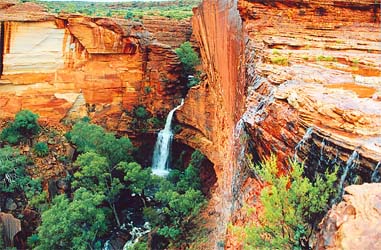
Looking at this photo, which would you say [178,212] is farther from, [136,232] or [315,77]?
[315,77]

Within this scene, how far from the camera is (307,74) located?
803 cm

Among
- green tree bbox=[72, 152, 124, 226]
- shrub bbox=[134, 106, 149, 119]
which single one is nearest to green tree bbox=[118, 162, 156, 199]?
green tree bbox=[72, 152, 124, 226]

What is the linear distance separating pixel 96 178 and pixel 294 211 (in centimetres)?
1470

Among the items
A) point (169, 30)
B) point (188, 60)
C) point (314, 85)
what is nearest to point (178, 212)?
point (314, 85)

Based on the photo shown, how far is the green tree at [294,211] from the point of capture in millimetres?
5316

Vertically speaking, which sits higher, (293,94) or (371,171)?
(293,94)

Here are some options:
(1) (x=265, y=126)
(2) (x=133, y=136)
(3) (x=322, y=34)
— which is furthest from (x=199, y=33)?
(1) (x=265, y=126)

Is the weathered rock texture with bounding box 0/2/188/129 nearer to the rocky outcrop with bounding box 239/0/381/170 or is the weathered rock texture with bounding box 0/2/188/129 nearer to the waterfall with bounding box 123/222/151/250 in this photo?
the waterfall with bounding box 123/222/151/250

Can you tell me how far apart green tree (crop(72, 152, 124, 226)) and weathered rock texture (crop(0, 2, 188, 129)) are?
646 centimetres

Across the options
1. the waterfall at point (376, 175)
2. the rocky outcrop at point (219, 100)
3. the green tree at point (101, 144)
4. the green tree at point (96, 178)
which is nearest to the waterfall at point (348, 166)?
the waterfall at point (376, 175)

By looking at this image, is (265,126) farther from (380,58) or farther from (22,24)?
(22,24)

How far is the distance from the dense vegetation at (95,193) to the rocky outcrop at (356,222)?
1209cm

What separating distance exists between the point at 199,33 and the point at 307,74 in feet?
34.7

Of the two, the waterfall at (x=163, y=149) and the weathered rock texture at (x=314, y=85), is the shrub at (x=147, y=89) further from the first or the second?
the weathered rock texture at (x=314, y=85)
